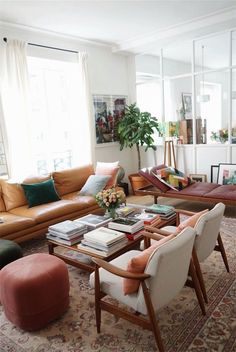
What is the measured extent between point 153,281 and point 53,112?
4.29 m

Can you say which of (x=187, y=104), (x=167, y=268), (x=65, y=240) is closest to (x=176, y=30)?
(x=187, y=104)

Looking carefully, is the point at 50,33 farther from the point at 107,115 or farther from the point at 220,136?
the point at 220,136

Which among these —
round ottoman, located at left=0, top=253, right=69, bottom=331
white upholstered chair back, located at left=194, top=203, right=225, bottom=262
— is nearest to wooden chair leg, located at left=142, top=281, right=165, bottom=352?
white upholstered chair back, located at left=194, top=203, right=225, bottom=262

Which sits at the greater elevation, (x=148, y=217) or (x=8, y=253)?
(x=148, y=217)

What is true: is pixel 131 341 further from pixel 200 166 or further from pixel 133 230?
pixel 200 166

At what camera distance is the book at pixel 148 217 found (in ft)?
9.50

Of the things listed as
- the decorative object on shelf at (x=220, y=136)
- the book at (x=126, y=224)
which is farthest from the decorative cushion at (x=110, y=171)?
the decorative object on shelf at (x=220, y=136)

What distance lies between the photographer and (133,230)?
8.82 feet

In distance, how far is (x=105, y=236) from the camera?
2.48m

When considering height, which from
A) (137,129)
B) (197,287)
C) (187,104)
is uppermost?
(187,104)

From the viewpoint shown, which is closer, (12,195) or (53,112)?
(12,195)

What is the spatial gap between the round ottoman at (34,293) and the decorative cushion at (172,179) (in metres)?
2.71

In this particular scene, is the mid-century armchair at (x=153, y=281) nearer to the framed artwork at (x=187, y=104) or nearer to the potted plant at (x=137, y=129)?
the potted plant at (x=137, y=129)

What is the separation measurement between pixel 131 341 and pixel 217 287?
0.96m
